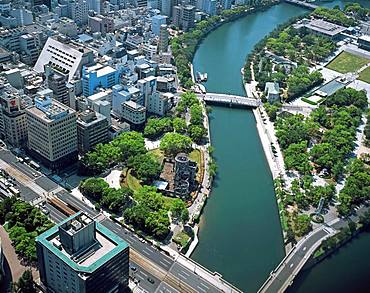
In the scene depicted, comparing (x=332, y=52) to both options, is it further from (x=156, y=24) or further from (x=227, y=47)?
(x=156, y=24)

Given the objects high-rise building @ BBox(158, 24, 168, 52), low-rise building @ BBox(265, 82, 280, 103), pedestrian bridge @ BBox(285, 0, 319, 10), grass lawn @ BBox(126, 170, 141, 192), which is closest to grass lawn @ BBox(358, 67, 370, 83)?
low-rise building @ BBox(265, 82, 280, 103)

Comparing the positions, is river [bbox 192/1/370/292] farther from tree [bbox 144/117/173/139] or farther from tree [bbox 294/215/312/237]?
tree [bbox 144/117/173/139]

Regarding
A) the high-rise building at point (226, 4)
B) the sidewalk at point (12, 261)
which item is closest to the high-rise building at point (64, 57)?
the sidewalk at point (12, 261)

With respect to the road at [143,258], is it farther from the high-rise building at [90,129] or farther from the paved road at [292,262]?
the high-rise building at [90,129]

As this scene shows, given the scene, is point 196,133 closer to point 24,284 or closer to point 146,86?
point 146,86

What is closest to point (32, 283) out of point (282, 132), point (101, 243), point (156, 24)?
point (101, 243)
